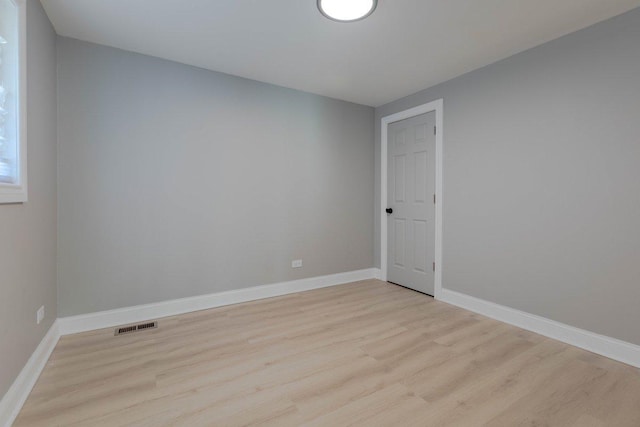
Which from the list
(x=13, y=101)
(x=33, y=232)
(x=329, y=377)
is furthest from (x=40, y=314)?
(x=329, y=377)

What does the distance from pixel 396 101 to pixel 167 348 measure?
12.3 ft

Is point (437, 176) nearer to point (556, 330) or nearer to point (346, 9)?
point (556, 330)

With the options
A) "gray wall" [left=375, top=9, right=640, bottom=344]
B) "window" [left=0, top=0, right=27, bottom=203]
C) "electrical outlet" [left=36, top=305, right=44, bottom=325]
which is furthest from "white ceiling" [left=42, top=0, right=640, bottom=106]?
"electrical outlet" [left=36, top=305, right=44, bottom=325]

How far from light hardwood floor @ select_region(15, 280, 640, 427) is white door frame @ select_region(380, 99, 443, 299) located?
31.0 inches

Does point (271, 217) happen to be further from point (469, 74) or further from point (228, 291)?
point (469, 74)

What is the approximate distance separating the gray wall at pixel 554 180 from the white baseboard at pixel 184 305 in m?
1.67

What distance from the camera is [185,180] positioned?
278cm

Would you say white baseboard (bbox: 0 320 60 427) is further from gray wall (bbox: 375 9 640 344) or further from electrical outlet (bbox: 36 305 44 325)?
gray wall (bbox: 375 9 640 344)

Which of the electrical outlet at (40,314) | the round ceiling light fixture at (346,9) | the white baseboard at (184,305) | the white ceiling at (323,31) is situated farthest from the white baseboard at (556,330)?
the electrical outlet at (40,314)

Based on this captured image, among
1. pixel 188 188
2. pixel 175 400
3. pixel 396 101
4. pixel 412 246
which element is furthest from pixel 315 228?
pixel 175 400

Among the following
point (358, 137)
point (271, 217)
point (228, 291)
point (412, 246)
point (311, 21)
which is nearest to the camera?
point (311, 21)

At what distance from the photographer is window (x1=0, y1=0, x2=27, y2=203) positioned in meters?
1.47

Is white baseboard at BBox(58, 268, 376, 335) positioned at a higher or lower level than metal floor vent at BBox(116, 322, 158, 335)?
higher

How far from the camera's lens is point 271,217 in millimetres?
3281
